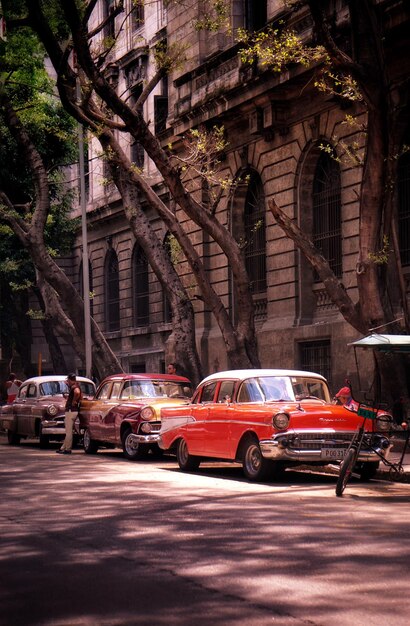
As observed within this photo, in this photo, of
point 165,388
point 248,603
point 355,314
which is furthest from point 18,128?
point 248,603

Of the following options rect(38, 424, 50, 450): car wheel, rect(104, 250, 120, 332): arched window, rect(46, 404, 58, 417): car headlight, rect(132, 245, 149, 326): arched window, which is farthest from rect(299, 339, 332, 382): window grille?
rect(104, 250, 120, 332): arched window

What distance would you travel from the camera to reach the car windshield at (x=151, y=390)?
23000 mm

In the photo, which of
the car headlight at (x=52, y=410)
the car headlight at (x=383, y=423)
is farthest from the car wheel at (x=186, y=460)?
the car headlight at (x=52, y=410)

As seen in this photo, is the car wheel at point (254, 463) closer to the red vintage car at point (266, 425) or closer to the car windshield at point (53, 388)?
the red vintage car at point (266, 425)

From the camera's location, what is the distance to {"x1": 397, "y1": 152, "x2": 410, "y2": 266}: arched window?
87.4 ft

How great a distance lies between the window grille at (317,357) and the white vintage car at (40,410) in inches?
226

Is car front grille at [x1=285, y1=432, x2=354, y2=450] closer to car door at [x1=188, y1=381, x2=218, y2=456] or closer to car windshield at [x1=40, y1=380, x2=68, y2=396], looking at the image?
car door at [x1=188, y1=381, x2=218, y2=456]

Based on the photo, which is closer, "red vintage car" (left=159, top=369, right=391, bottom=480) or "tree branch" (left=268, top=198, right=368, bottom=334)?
"red vintage car" (left=159, top=369, right=391, bottom=480)

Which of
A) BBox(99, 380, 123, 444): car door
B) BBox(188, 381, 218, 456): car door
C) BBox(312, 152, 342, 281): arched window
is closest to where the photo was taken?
BBox(188, 381, 218, 456): car door

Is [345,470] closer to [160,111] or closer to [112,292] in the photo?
[160,111]

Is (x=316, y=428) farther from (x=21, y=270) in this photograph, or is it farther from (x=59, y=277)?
(x=21, y=270)

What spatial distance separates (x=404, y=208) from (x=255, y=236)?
287 inches

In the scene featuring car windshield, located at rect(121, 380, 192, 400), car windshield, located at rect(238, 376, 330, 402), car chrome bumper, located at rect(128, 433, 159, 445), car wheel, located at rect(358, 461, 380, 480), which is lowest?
car wheel, located at rect(358, 461, 380, 480)

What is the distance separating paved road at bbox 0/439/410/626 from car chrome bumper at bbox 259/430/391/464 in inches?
16.6
